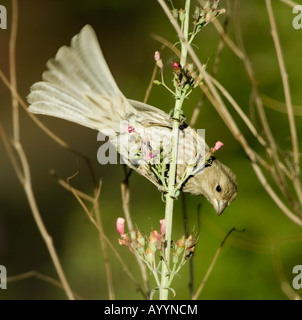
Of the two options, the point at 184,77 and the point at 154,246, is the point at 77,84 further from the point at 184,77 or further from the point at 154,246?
the point at 154,246

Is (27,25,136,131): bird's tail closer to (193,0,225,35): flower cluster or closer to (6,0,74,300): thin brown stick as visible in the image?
(6,0,74,300): thin brown stick

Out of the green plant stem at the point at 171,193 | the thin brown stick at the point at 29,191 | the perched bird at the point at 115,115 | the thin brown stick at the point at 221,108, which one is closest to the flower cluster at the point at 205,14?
the green plant stem at the point at 171,193

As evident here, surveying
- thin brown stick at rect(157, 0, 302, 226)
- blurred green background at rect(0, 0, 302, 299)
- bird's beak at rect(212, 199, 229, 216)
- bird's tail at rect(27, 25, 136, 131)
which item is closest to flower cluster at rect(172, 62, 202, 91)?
thin brown stick at rect(157, 0, 302, 226)

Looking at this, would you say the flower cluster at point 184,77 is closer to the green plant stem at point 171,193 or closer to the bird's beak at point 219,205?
the green plant stem at point 171,193
